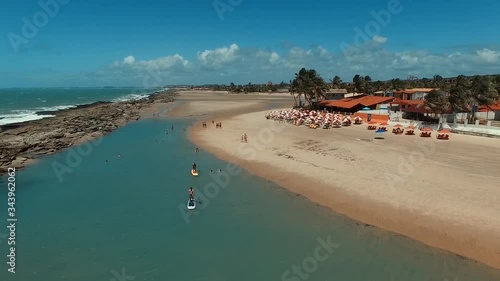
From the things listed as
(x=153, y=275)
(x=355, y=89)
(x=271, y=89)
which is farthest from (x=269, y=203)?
(x=271, y=89)

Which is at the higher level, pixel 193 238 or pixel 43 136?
pixel 43 136

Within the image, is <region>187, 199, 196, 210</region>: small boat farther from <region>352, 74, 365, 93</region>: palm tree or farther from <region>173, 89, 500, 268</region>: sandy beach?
<region>352, 74, 365, 93</region>: palm tree

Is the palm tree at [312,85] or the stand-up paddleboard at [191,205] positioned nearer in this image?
the stand-up paddleboard at [191,205]

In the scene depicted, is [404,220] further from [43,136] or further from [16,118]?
[16,118]

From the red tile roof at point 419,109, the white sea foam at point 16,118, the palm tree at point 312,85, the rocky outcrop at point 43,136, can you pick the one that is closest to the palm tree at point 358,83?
the palm tree at point 312,85

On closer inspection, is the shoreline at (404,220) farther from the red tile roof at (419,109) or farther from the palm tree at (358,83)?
the palm tree at (358,83)

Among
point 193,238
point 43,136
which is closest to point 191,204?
point 193,238

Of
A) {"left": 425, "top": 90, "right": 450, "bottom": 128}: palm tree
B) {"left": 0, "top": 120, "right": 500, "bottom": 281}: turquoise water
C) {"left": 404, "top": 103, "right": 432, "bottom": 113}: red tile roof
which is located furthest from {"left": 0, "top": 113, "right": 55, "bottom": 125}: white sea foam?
{"left": 425, "top": 90, "right": 450, "bottom": 128}: palm tree
